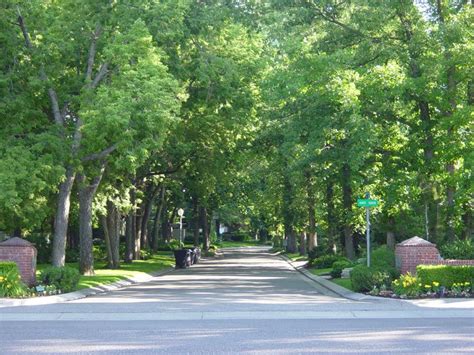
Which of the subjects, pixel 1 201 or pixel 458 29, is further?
pixel 458 29

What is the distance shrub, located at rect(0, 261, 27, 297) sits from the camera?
21.5 m

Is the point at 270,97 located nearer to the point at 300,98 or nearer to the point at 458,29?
the point at 300,98

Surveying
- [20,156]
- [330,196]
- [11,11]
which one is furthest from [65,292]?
[330,196]

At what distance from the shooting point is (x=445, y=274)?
21.7 m

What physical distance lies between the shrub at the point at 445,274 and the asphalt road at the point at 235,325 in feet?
5.83

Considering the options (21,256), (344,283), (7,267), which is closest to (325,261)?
(344,283)

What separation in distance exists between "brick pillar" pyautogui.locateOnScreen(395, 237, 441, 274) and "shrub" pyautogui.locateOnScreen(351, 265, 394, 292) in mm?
559

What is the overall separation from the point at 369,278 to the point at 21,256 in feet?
37.6

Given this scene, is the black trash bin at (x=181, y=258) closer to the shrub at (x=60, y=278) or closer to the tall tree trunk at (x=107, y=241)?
the tall tree trunk at (x=107, y=241)

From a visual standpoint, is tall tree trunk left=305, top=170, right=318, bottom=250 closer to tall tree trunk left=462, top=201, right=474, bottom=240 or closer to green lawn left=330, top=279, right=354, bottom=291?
tall tree trunk left=462, top=201, right=474, bottom=240

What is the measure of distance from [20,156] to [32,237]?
93.7 feet

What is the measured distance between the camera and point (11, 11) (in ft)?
91.8

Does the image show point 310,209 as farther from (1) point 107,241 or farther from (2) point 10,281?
(2) point 10,281

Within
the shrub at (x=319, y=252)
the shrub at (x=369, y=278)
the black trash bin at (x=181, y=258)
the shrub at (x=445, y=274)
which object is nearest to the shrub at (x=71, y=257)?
the black trash bin at (x=181, y=258)
